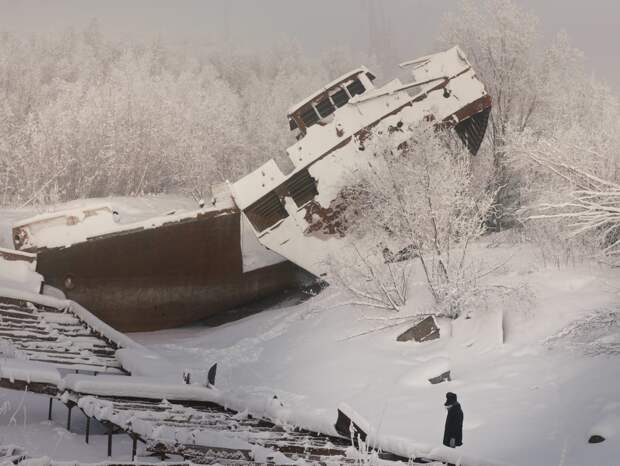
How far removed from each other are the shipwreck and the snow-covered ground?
1.04m

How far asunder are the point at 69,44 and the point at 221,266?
180 feet

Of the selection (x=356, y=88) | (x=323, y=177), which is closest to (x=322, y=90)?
(x=356, y=88)

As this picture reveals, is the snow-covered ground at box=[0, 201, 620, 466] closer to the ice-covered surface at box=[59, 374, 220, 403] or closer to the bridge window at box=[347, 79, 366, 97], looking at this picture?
the ice-covered surface at box=[59, 374, 220, 403]

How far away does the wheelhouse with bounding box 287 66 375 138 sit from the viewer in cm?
1634

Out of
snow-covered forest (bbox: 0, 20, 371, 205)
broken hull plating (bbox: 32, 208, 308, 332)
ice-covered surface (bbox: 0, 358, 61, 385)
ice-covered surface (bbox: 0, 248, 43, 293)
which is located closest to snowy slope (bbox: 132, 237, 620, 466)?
broken hull plating (bbox: 32, 208, 308, 332)

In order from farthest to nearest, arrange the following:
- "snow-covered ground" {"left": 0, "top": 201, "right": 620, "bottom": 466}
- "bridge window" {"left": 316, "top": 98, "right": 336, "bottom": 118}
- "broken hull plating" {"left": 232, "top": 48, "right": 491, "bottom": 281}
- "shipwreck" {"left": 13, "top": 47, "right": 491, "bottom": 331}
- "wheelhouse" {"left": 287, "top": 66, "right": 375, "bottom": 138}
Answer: "bridge window" {"left": 316, "top": 98, "right": 336, "bottom": 118}
"wheelhouse" {"left": 287, "top": 66, "right": 375, "bottom": 138}
"broken hull plating" {"left": 232, "top": 48, "right": 491, "bottom": 281}
"shipwreck" {"left": 13, "top": 47, "right": 491, "bottom": 331}
"snow-covered ground" {"left": 0, "top": 201, "right": 620, "bottom": 466}

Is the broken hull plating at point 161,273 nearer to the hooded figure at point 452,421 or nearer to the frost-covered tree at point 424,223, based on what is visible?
the frost-covered tree at point 424,223

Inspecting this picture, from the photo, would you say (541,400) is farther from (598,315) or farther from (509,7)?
(509,7)

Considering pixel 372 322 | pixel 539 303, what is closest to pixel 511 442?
pixel 539 303

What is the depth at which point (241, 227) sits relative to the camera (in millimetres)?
16312

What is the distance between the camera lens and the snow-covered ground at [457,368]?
7.32 m

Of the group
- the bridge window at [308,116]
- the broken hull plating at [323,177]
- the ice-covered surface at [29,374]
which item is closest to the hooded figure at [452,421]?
the ice-covered surface at [29,374]

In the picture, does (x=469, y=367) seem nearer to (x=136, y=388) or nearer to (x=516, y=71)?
(x=136, y=388)

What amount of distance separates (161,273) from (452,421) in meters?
10.7
